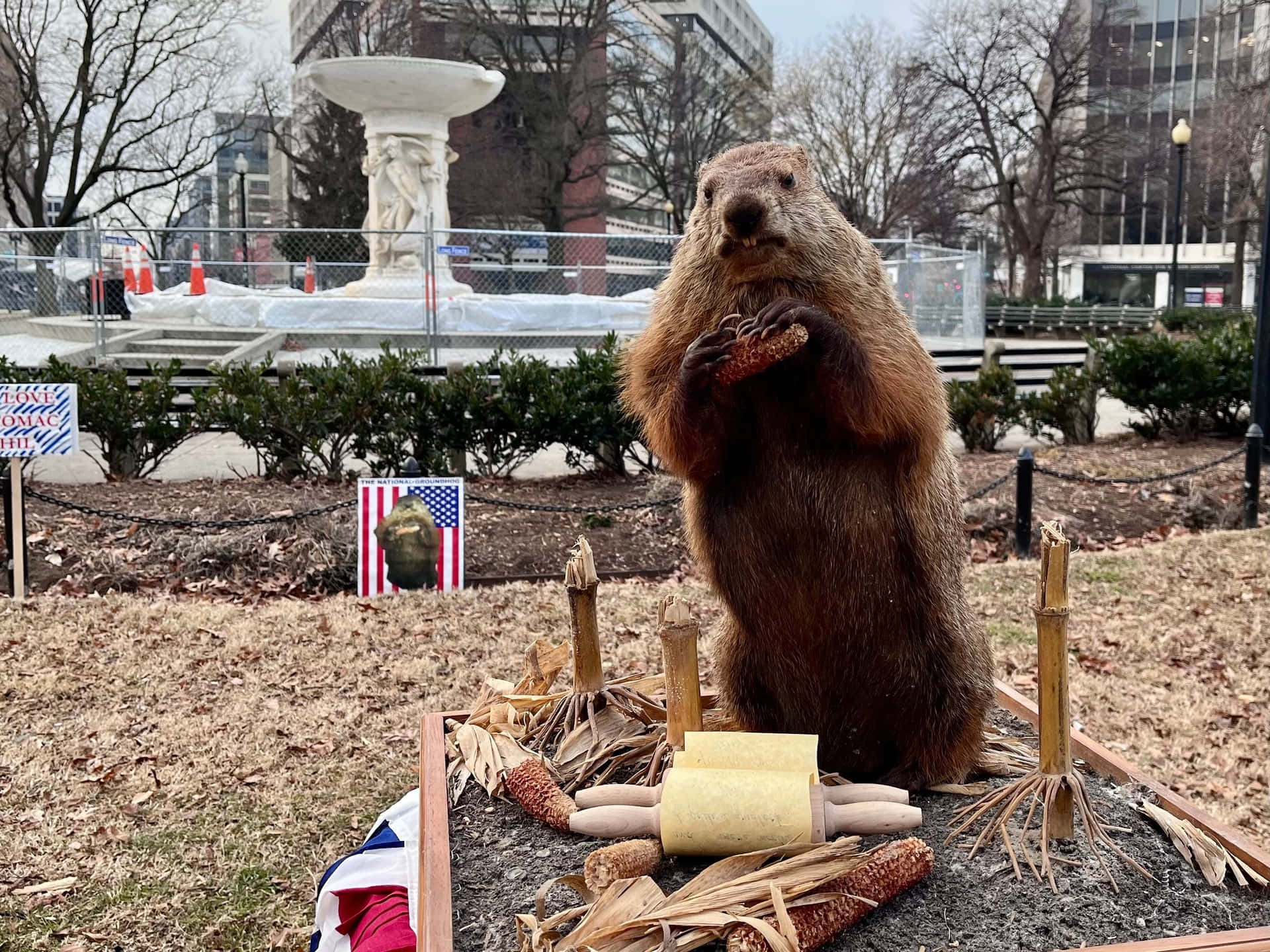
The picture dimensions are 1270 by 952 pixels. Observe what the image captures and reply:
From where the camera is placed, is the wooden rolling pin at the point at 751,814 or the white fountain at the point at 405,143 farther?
the white fountain at the point at 405,143

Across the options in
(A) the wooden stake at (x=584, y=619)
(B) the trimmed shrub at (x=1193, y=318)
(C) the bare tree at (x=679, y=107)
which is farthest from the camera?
(C) the bare tree at (x=679, y=107)

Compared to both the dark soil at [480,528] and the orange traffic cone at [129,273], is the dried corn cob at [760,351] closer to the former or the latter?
the dark soil at [480,528]

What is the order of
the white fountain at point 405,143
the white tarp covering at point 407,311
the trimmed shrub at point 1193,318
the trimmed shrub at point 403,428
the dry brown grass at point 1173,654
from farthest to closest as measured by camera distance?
the trimmed shrub at point 1193,318, the white fountain at point 405,143, the white tarp covering at point 407,311, the trimmed shrub at point 403,428, the dry brown grass at point 1173,654

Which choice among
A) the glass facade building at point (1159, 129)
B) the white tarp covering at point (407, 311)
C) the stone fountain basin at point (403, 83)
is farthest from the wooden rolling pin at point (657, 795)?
the glass facade building at point (1159, 129)

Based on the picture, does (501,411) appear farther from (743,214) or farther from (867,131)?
(867,131)

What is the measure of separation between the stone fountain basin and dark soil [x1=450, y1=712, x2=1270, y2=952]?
16164mm

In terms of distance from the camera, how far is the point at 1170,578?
6.65 metres

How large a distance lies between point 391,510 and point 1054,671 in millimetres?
4760

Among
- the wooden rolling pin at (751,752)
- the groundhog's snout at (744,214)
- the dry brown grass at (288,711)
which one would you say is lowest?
the dry brown grass at (288,711)

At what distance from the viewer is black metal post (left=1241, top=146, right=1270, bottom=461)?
9.95m

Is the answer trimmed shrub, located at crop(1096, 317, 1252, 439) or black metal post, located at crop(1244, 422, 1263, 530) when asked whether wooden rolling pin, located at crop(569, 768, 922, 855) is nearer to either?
black metal post, located at crop(1244, 422, 1263, 530)

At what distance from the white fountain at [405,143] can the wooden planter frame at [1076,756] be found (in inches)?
582

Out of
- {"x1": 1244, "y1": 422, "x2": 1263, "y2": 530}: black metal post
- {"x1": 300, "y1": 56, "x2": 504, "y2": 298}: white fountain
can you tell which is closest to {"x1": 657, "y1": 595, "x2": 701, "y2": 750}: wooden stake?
{"x1": 1244, "y1": 422, "x2": 1263, "y2": 530}: black metal post

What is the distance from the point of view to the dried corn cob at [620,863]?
→ 82.9 inches
